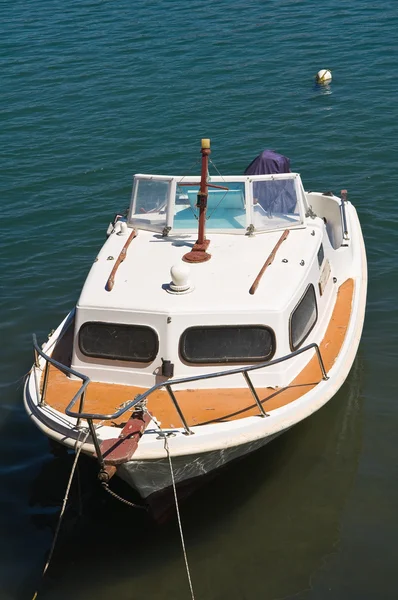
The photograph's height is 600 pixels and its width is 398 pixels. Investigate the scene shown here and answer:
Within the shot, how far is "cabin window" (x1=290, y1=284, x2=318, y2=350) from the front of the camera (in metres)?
11.0

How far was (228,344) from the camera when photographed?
10.6 m

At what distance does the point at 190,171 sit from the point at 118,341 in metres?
9.43

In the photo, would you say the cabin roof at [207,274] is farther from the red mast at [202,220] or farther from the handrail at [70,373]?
the handrail at [70,373]

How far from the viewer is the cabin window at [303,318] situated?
1097cm

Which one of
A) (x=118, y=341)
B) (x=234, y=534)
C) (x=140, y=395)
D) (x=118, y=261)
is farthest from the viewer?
(x=118, y=261)

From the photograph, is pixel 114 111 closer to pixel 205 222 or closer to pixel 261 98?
pixel 261 98

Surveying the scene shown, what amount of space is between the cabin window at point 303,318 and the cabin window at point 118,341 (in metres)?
1.86

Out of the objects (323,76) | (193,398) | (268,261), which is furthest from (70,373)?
(323,76)

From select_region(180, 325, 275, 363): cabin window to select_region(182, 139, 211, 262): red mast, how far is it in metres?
1.47

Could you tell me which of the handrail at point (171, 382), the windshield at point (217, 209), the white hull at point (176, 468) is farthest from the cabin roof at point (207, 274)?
the white hull at point (176, 468)

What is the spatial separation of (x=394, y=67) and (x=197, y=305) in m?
Answer: 16.5

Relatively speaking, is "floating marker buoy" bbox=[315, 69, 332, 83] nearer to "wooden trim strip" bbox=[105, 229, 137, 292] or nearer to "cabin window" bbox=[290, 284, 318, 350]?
"wooden trim strip" bbox=[105, 229, 137, 292]

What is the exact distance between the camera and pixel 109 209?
18.7m

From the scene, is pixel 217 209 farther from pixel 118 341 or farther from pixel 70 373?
pixel 70 373
